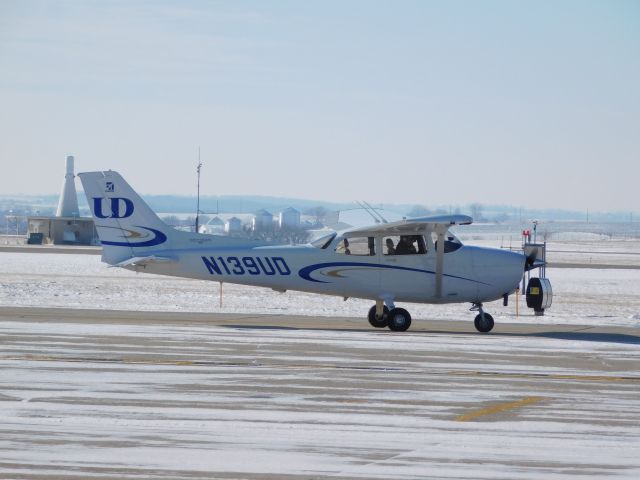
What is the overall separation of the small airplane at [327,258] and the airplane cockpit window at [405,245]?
0.02m

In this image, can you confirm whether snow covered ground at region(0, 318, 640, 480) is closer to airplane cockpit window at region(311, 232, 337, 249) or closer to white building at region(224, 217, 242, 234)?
airplane cockpit window at region(311, 232, 337, 249)

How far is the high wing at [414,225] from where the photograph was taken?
19.9 metres

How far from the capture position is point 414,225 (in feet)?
67.7

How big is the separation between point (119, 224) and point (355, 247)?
4.85 meters

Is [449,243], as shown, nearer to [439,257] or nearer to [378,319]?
[439,257]

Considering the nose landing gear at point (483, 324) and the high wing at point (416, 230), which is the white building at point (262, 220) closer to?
the high wing at point (416, 230)

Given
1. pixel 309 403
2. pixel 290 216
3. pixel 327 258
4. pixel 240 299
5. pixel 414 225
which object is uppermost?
pixel 414 225

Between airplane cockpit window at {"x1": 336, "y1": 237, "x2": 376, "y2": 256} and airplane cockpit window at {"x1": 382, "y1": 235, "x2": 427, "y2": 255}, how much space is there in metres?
0.27

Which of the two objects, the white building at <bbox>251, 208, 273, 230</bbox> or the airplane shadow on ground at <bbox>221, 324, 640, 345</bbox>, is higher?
the white building at <bbox>251, 208, 273, 230</bbox>

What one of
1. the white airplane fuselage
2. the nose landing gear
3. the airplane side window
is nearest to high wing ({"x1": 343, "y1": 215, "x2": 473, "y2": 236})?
the airplane side window

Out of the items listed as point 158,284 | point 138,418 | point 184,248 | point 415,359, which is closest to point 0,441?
point 138,418

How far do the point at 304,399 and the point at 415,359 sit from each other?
13.6 ft

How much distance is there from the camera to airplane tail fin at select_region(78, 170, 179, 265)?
68.2ft

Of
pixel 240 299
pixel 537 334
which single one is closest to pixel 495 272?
pixel 537 334
